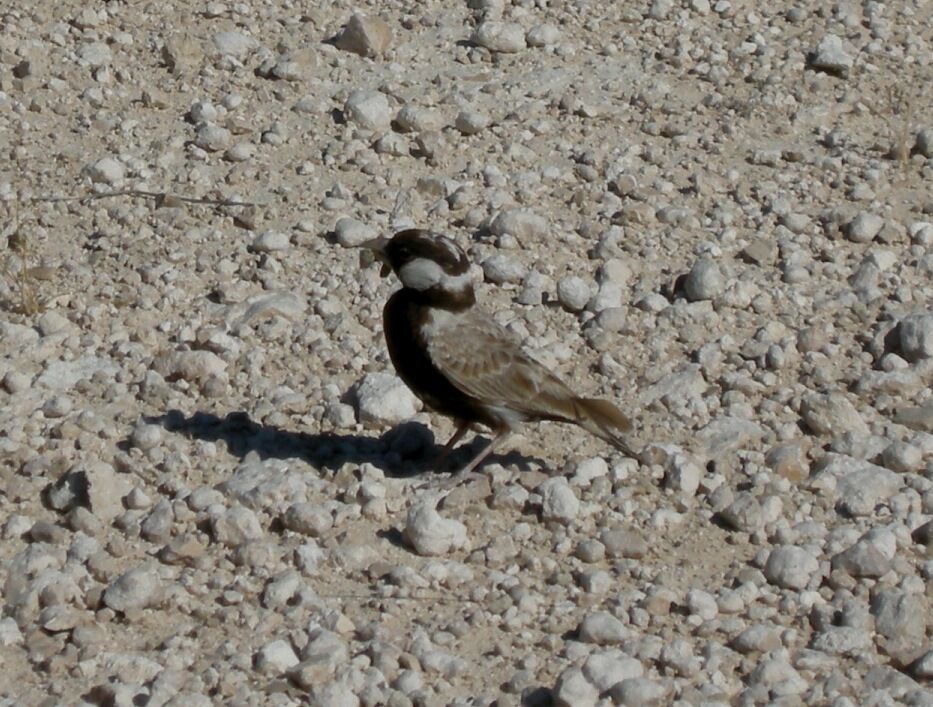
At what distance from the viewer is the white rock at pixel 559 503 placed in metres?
6.70

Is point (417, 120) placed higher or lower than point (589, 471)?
higher

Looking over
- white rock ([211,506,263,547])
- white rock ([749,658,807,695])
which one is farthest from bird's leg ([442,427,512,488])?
white rock ([749,658,807,695])

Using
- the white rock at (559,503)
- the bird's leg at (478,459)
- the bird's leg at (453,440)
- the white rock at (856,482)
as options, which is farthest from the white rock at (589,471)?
the white rock at (856,482)

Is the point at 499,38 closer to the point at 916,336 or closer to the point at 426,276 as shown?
the point at 426,276

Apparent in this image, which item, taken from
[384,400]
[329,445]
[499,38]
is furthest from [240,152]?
[329,445]

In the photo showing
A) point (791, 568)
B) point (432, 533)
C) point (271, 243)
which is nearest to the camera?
point (791, 568)

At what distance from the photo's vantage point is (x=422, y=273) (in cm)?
714

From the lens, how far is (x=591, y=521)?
676 cm

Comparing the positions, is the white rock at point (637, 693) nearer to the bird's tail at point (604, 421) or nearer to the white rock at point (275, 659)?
the white rock at point (275, 659)

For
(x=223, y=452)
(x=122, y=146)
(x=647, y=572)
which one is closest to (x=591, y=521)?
(x=647, y=572)

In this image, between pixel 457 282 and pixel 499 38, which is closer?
pixel 457 282

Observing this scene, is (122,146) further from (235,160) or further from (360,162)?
(360,162)

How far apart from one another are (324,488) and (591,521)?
3.33ft

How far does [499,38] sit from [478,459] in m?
3.44
